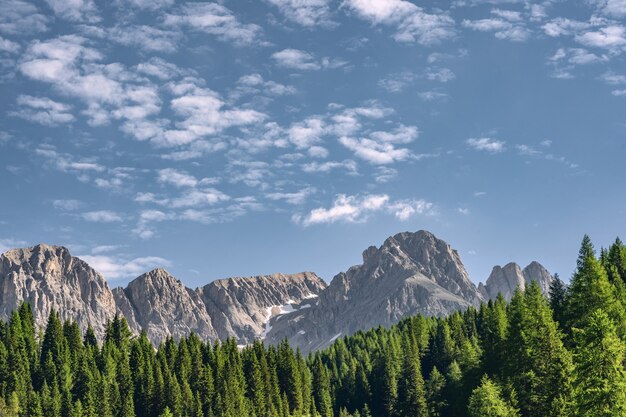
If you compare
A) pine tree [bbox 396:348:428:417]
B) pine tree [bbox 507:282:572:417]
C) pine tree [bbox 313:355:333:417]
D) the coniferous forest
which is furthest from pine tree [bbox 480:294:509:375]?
pine tree [bbox 313:355:333:417]

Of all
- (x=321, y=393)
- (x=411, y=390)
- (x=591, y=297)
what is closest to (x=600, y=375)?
(x=591, y=297)

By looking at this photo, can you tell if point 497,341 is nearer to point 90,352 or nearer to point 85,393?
point 85,393

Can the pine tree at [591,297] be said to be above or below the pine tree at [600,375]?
above

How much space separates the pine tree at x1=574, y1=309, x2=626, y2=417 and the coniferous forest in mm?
29502

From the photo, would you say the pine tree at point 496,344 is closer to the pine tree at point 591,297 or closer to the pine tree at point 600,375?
the pine tree at point 591,297

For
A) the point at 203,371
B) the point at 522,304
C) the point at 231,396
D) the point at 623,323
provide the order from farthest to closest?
the point at 203,371 → the point at 231,396 → the point at 522,304 → the point at 623,323

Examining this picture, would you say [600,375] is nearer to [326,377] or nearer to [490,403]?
[490,403]

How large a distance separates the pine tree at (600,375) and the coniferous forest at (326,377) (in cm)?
2950

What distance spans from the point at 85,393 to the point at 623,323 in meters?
104

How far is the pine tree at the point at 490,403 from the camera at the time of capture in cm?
10150

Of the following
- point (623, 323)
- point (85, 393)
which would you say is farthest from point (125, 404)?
point (623, 323)

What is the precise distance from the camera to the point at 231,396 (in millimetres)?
148625

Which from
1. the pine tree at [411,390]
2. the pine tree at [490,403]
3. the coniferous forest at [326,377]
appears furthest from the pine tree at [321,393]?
the pine tree at [490,403]

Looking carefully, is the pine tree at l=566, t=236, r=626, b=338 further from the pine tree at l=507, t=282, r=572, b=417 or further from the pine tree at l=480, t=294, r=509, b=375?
the pine tree at l=480, t=294, r=509, b=375
